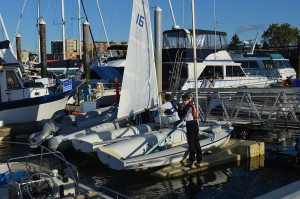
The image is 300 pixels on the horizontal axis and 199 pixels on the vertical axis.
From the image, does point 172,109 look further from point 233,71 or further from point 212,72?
point 233,71

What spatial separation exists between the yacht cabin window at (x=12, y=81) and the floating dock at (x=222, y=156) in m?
10.3

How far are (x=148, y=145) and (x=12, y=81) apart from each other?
32.4ft

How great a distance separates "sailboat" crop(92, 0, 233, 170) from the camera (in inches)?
365

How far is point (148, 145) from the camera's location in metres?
10.4

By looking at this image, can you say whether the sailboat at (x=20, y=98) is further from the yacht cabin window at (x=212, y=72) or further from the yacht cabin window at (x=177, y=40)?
the yacht cabin window at (x=212, y=72)

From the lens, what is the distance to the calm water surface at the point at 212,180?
8773 millimetres

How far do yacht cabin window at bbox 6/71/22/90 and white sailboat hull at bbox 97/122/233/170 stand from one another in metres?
9.45

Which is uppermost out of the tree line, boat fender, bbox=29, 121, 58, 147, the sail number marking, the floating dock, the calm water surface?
the tree line

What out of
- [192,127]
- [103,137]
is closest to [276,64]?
[103,137]

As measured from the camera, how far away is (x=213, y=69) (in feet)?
72.3

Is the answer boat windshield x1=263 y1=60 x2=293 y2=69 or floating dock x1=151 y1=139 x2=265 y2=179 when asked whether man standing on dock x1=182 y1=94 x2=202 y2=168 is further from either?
boat windshield x1=263 y1=60 x2=293 y2=69

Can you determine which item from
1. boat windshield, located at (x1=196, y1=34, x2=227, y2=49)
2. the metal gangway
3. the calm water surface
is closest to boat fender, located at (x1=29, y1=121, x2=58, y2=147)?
the calm water surface

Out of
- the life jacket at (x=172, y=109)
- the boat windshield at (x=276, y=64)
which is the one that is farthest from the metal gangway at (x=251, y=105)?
the boat windshield at (x=276, y=64)

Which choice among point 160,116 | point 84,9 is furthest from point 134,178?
point 84,9
